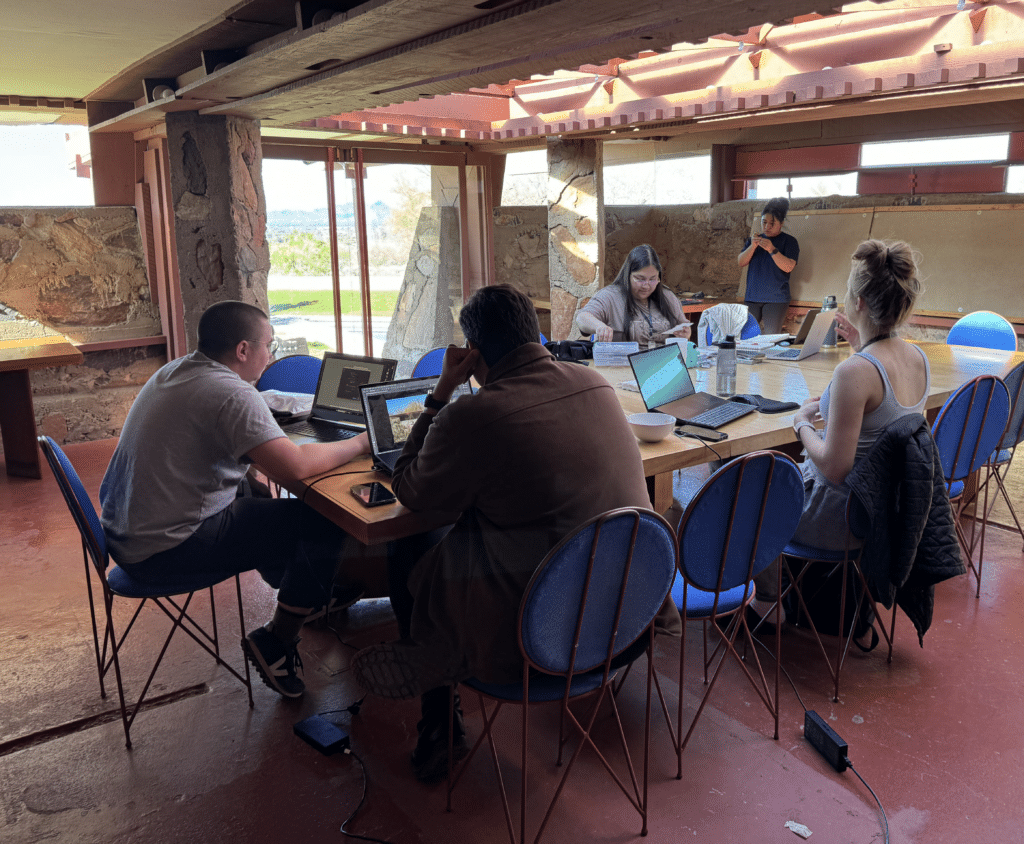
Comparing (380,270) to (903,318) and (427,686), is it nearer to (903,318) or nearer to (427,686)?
(903,318)

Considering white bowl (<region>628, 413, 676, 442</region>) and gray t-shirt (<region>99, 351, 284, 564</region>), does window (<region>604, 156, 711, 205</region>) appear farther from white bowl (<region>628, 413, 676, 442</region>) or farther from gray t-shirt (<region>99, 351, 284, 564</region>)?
gray t-shirt (<region>99, 351, 284, 564</region>)

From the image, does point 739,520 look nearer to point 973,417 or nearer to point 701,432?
point 701,432

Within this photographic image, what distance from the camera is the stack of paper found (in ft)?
14.1

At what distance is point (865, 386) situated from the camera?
267cm

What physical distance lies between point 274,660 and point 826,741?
175cm

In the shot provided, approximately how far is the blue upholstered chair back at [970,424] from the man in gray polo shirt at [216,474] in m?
2.11

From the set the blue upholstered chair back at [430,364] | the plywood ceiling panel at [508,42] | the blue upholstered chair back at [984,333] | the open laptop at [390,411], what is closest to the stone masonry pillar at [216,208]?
the plywood ceiling panel at [508,42]

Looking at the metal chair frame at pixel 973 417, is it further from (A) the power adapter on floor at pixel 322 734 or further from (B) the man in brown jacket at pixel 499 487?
(A) the power adapter on floor at pixel 322 734

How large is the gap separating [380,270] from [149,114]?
2.84 m

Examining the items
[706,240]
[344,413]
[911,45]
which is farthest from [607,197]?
[344,413]

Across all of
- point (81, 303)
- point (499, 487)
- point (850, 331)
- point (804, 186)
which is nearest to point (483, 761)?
point (499, 487)

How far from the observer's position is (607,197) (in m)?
10.3

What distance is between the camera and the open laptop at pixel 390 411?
2.66 m

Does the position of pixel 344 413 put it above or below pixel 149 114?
below
